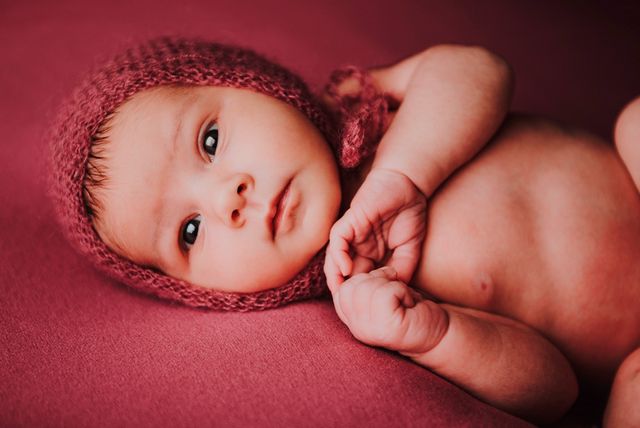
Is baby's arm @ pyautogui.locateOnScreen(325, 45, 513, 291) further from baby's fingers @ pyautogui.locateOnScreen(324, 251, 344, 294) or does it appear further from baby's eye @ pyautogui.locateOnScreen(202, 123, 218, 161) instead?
baby's eye @ pyautogui.locateOnScreen(202, 123, 218, 161)

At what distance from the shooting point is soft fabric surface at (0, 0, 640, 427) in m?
0.75

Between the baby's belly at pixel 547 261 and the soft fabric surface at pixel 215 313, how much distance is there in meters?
0.24

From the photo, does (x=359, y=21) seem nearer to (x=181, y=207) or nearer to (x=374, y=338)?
(x=181, y=207)

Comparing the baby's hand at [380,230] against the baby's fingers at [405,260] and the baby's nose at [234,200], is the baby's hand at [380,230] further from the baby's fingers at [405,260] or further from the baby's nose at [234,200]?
the baby's nose at [234,200]

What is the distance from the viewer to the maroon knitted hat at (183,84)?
3.35 feet

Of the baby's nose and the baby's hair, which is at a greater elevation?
the baby's hair

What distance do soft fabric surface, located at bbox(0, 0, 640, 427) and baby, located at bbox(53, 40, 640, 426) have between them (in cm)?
10

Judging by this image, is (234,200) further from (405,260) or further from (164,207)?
(405,260)

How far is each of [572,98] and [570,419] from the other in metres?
0.90

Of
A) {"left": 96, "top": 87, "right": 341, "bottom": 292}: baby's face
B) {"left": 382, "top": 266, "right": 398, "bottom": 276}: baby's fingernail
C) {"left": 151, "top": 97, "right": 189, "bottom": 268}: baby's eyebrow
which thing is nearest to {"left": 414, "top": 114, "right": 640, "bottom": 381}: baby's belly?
{"left": 382, "top": 266, "right": 398, "bottom": 276}: baby's fingernail

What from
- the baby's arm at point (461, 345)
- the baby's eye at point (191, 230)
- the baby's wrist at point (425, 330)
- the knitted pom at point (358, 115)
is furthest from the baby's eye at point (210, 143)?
the baby's wrist at point (425, 330)

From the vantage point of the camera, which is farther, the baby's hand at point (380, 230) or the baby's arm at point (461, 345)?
the baby's hand at point (380, 230)

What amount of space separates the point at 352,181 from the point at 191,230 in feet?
1.06

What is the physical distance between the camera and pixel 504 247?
101cm
